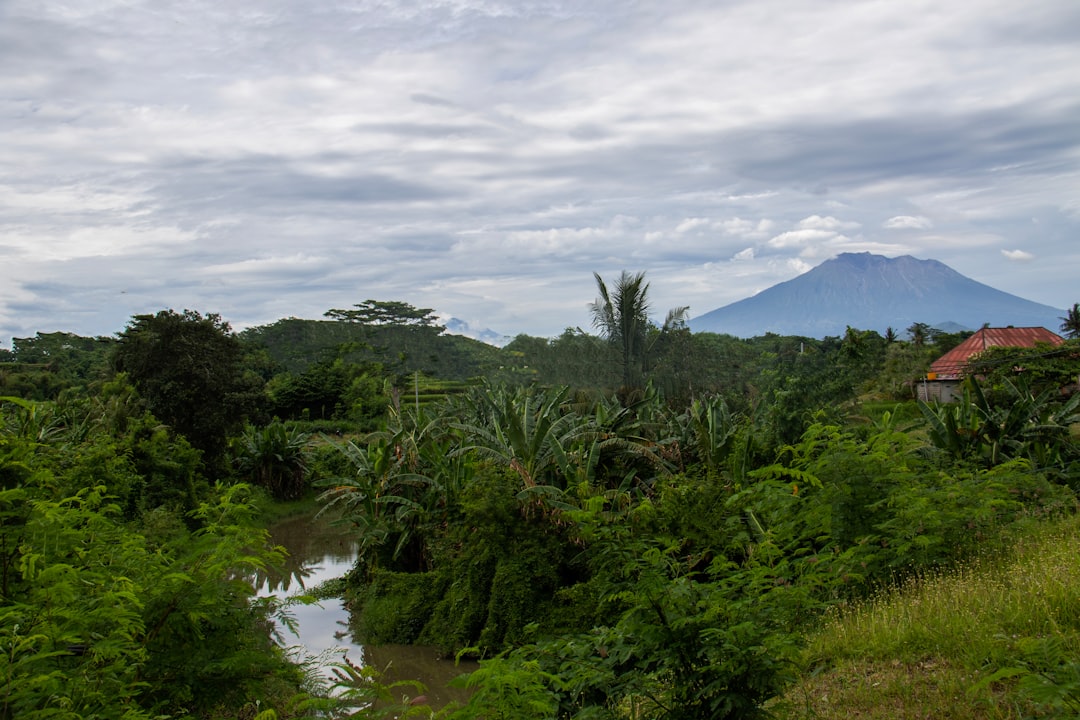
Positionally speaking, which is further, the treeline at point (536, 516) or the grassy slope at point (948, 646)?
the grassy slope at point (948, 646)

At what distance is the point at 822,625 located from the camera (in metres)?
6.04

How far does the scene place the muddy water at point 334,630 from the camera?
9898 mm

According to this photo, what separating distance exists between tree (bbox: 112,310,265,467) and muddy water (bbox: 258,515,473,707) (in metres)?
3.97

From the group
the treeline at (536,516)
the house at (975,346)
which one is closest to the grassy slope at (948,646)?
the treeline at (536,516)

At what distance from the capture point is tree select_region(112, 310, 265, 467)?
2183 centimetres

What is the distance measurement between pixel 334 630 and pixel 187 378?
12.5m

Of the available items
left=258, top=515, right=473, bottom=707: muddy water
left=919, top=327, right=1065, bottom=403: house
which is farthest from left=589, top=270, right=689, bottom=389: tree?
left=919, top=327, right=1065, bottom=403: house

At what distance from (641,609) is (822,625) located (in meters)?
2.76

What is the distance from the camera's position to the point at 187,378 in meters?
22.1

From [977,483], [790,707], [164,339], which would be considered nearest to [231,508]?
[790,707]

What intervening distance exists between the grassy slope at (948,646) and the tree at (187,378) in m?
19.6

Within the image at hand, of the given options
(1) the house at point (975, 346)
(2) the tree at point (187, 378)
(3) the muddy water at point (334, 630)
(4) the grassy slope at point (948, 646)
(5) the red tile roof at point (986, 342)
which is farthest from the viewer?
(5) the red tile roof at point (986, 342)

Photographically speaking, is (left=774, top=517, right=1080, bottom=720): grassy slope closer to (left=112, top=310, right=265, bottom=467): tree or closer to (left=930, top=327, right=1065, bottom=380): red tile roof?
(left=112, top=310, right=265, bottom=467): tree

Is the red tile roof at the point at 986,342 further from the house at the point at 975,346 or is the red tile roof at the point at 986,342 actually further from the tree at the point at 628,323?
the tree at the point at 628,323
